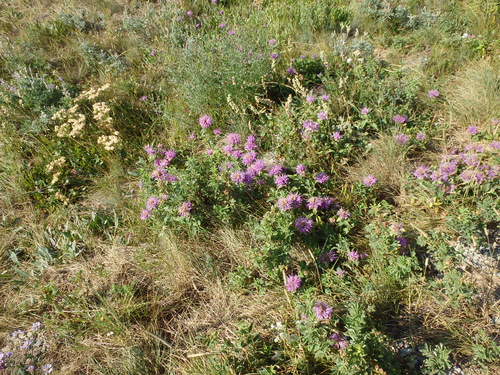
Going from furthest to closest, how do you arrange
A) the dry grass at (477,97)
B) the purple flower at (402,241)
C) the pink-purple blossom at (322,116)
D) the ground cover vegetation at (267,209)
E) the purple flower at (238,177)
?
the dry grass at (477,97)
the pink-purple blossom at (322,116)
the purple flower at (238,177)
the purple flower at (402,241)
the ground cover vegetation at (267,209)


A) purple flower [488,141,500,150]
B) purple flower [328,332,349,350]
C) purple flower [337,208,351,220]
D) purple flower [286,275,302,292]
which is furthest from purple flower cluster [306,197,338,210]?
purple flower [488,141,500,150]

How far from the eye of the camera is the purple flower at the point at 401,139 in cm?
293

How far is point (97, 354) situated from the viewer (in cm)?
232

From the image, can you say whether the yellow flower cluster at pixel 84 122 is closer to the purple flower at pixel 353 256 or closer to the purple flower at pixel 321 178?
the purple flower at pixel 321 178

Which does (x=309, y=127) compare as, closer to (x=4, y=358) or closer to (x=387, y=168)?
(x=387, y=168)

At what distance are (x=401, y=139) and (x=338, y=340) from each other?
6.24 feet

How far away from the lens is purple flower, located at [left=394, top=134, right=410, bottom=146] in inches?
115

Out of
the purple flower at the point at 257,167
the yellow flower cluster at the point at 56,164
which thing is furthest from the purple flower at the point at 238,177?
the yellow flower cluster at the point at 56,164

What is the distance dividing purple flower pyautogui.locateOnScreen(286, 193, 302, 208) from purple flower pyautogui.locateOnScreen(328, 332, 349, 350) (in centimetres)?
92

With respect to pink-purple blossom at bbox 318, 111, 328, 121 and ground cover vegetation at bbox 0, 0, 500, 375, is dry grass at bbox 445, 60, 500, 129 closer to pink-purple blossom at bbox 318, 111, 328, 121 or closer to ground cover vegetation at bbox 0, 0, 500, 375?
ground cover vegetation at bbox 0, 0, 500, 375

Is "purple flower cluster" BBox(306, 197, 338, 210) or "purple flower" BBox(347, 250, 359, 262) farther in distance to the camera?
"purple flower cluster" BBox(306, 197, 338, 210)

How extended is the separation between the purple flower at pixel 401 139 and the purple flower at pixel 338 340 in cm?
185

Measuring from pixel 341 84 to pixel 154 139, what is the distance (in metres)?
2.15

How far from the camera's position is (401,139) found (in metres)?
2.94
